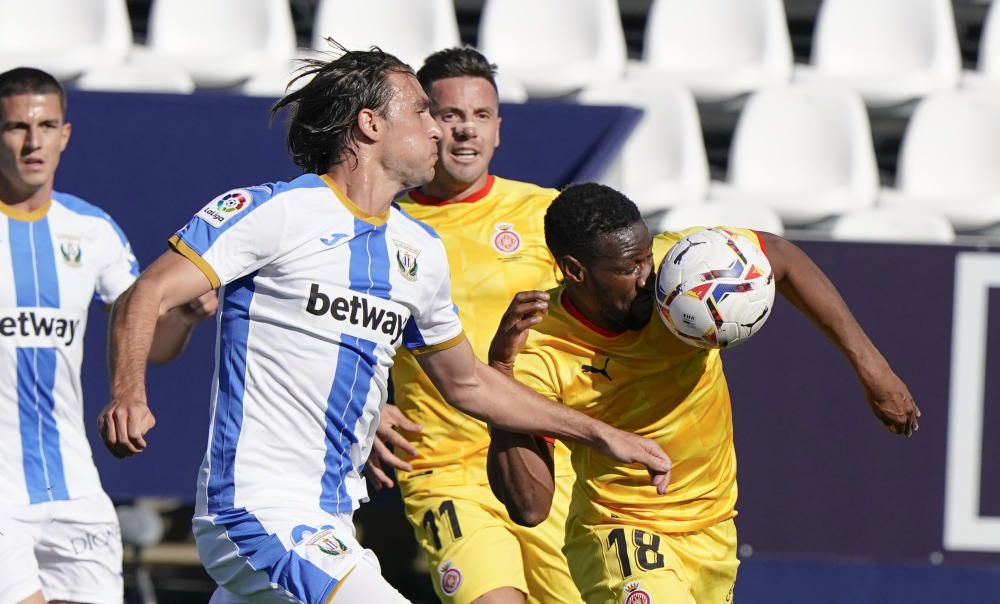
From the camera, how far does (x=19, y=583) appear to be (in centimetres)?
466

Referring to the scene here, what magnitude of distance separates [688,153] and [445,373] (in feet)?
14.7

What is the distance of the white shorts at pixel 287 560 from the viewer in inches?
138

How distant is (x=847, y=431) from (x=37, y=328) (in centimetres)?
343

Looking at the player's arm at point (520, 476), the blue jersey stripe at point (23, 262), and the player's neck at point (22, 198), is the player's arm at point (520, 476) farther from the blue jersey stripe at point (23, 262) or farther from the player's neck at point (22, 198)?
the player's neck at point (22, 198)

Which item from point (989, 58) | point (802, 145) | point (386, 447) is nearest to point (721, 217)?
point (802, 145)

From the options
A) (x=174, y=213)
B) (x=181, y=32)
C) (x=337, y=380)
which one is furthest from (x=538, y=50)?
(x=337, y=380)

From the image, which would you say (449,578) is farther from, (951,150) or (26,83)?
(951,150)

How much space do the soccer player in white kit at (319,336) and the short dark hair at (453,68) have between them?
1.40 metres

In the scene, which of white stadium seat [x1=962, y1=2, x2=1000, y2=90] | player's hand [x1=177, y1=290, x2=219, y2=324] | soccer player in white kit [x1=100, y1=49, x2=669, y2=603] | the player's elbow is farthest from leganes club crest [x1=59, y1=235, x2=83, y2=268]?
white stadium seat [x1=962, y1=2, x2=1000, y2=90]

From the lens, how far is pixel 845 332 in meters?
4.36

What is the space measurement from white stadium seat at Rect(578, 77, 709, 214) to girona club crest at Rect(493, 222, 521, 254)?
2.78m

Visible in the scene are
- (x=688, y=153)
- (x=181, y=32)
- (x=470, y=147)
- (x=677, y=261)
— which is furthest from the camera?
(x=181, y=32)

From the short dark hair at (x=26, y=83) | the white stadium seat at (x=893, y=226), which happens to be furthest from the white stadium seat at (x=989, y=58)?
the short dark hair at (x=26, y=83)

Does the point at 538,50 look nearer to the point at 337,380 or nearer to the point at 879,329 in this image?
the point at 879,329
